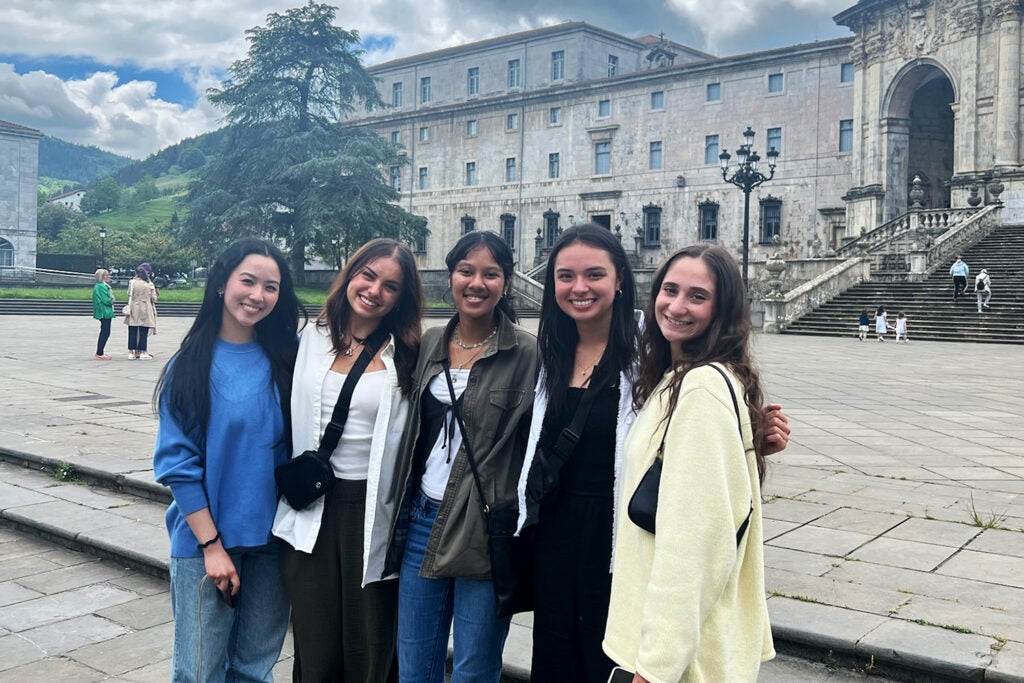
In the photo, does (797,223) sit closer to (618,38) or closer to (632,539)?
(618,38)

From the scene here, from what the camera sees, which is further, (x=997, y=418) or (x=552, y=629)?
(x=997, y=418)

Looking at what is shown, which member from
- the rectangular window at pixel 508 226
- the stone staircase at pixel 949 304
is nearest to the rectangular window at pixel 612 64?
the rectangular window at pixel 508 226

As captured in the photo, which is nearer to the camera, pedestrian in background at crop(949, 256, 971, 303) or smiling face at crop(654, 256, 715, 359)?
smiling face at crop(654, 256, 715, 359)

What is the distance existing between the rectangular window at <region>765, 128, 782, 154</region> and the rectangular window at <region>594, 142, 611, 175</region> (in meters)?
9.38

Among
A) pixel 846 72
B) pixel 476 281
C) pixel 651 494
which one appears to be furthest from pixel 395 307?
pixel 846 72

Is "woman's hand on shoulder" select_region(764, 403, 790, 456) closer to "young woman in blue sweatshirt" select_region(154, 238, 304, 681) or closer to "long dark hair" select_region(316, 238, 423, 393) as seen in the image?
"long dark hair" select_region(316, 238, 423, 393)

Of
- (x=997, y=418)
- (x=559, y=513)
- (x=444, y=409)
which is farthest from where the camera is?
(x=997, y=418)

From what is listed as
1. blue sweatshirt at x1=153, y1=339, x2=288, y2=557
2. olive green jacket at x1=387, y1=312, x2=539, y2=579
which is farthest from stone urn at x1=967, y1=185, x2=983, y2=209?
blue sweatshirt at x1=153, y1=339, x2=288, y2=557

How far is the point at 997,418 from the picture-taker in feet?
35.6

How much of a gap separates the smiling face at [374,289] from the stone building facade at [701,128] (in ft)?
85.3

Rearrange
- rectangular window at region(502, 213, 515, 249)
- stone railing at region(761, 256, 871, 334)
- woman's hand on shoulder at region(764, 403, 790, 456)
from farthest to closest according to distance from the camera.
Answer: rectangular window at region(502, 213, 515, 249) < stone railing at region(761, 256, 871, 334) < woman's hand on shoulder at region(764, 403, 790, 456)

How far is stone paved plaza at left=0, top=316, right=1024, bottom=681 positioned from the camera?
13.2 ft

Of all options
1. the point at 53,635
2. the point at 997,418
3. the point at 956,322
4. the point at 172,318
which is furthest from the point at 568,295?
the point at 172,318

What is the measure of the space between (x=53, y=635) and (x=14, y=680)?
0.53m
